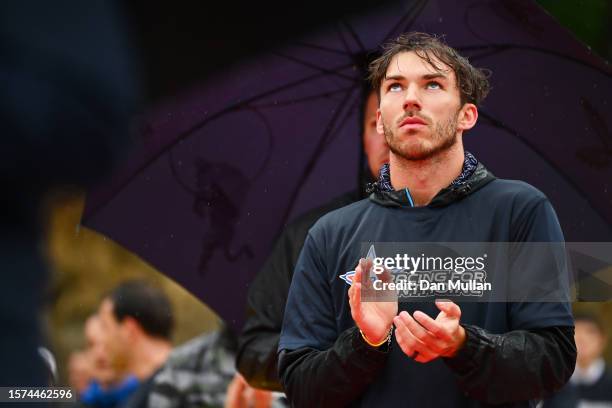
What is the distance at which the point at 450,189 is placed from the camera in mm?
2887

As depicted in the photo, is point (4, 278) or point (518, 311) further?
point (518, 311)

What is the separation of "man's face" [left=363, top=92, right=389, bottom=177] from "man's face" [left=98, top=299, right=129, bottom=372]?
73.1 inches

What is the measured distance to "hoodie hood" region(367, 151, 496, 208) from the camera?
2.88 m

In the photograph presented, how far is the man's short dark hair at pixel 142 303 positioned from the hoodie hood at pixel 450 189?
1.90 metres

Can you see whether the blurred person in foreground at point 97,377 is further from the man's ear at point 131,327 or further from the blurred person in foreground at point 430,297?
the blurred person in foreground at point 430,297

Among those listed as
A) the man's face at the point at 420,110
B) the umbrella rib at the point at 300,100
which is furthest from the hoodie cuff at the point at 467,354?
the umbrella rib at the point at 300,100

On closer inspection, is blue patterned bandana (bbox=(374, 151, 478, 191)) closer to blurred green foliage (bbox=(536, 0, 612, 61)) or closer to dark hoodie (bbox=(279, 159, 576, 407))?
dark hoodie (bbox=(279, 159, 576, 407))

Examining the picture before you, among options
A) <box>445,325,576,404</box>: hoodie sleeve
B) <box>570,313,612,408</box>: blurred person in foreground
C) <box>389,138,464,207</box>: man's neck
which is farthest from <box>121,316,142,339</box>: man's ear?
<box>570,313,612,408</box>: blurred person in foreground

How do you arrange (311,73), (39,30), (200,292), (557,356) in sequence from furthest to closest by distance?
(200,292), (311,73), (557,356), (39,30)

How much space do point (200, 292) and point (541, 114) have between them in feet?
4.02

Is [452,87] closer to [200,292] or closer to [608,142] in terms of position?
[608,142]

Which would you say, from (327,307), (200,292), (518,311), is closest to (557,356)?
(518,311)

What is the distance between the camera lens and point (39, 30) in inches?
40.5

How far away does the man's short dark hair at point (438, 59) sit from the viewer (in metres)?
2.92
